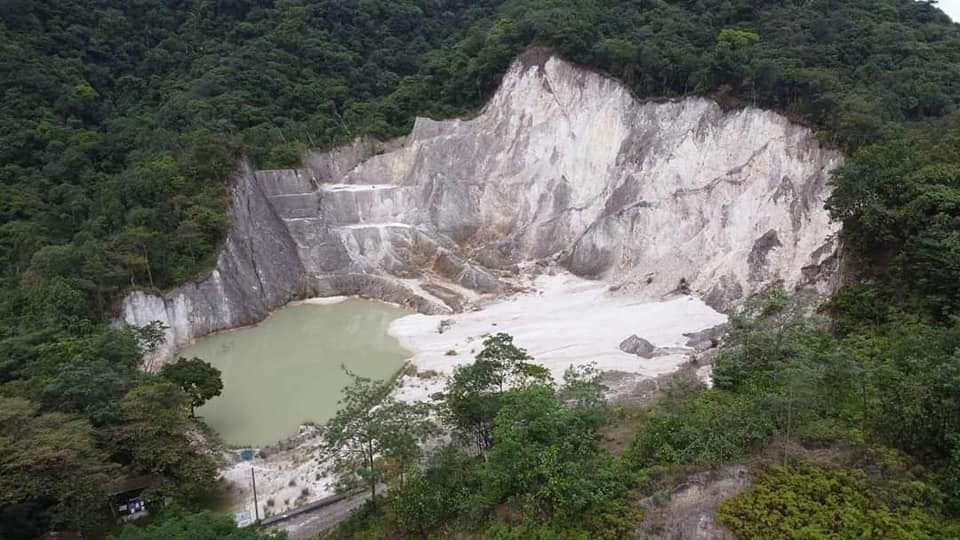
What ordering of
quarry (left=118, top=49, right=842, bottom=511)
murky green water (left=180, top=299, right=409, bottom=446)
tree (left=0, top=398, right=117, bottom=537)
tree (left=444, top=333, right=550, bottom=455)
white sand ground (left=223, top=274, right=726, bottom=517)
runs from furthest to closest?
quarry (left=118, top=49, right=842, bottom=511) < murky green water (left=180, top=299, right=409, bottom=446) < white sand ground (left=223, top=274, right=726, bottom=517) < tree (left=444, top=333, right=550, bottom=455) < tree (left=0, top=398, right=117, bottom=537)

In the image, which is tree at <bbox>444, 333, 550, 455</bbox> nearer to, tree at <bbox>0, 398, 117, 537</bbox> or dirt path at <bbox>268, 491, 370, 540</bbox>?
dirt path at <bbox>268, 491, 370, 540</bbox>

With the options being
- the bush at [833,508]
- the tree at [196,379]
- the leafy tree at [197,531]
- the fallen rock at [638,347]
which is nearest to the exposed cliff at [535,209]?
the fallen rock at [638,347]

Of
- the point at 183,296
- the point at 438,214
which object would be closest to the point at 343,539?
the point at 183,296

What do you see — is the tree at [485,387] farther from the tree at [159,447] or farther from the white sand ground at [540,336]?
the tree at [159,447]

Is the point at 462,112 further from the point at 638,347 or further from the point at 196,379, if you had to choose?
the point at 196,379

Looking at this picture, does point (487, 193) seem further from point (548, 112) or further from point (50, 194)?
point (50, 194)

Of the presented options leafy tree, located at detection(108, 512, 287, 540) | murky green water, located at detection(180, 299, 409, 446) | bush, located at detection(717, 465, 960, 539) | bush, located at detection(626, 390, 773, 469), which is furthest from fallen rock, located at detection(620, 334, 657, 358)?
leafy tree, located at detection(108, 512, 287, 540)

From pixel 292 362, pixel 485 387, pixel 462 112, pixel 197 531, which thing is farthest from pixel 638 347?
pixel 462 112
